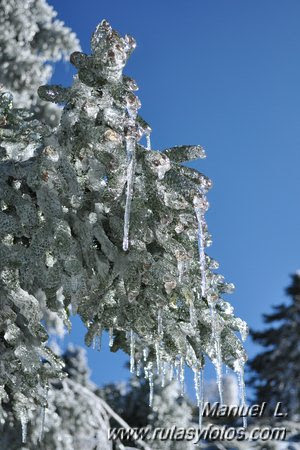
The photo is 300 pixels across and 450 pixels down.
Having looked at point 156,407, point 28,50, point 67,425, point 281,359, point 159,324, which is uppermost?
point 281,359

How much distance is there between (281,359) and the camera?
23.2m

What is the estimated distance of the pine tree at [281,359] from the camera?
71.7 ft

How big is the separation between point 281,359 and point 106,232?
855 inches


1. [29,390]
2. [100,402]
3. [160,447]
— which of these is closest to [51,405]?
[100,402]

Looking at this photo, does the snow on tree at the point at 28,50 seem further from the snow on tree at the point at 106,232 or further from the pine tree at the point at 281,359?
the pine tree at the point at 281,359

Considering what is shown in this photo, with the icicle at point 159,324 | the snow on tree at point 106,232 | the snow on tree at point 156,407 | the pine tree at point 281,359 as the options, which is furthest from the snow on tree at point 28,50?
the pine tree at point 281,359

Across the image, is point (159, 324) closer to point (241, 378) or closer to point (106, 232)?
point (106, 232)

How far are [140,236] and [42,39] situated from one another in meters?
7.94

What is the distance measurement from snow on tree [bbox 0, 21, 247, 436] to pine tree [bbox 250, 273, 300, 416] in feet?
61.3

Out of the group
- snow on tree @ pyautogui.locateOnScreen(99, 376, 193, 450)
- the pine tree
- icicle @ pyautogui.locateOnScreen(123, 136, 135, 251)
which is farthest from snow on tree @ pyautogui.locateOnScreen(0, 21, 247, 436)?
the pine tree

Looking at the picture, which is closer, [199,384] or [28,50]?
[199,384]

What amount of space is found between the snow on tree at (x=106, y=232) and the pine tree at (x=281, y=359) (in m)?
18.7

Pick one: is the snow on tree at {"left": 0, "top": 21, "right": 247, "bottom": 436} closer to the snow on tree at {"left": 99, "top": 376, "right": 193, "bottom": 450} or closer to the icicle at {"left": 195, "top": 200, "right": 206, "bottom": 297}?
the icicle at {"left": 195, "top": 200, "right": 206, "bottom": 297}

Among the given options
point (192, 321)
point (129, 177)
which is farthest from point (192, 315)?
point (129, 177)
